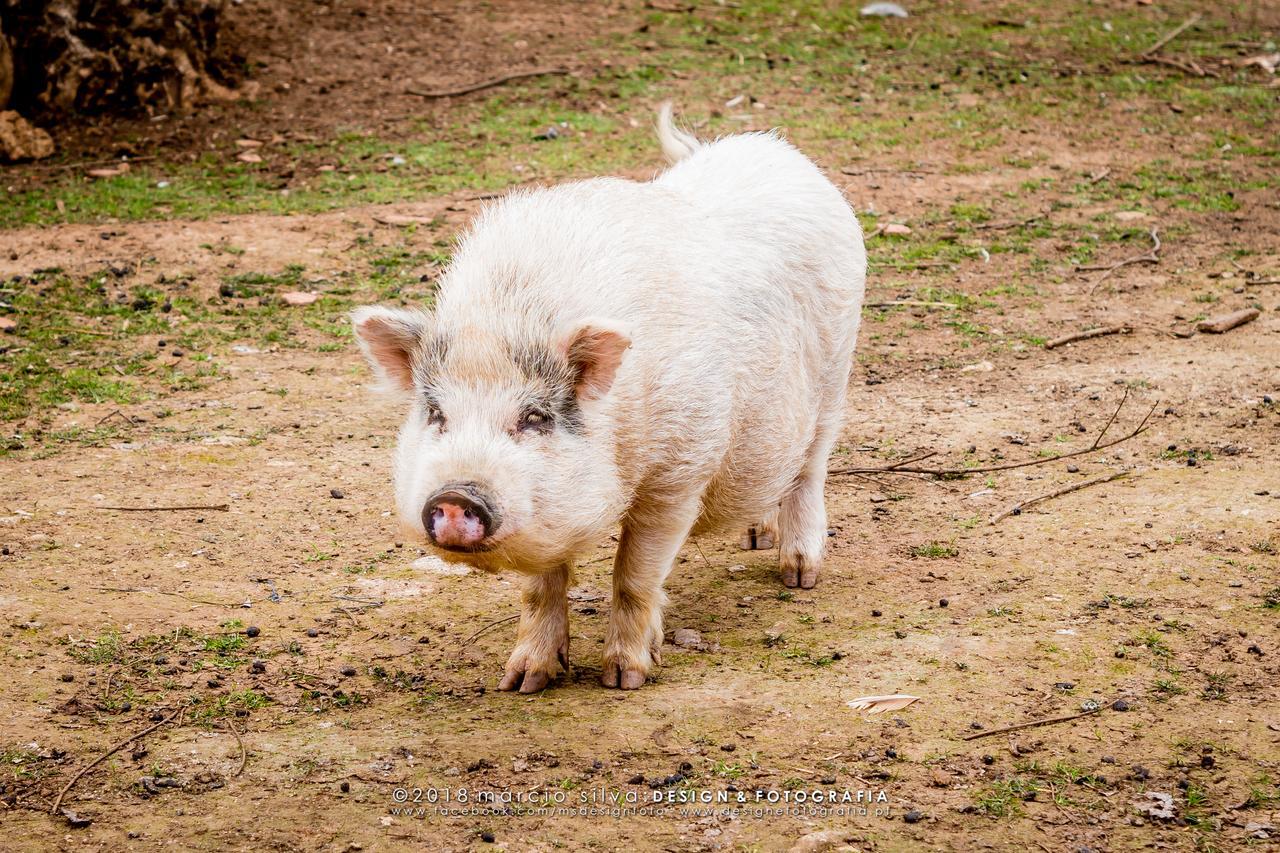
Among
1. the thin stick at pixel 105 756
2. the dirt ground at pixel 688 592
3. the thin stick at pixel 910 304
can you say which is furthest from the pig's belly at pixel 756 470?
the thin stick at pixel 910 304

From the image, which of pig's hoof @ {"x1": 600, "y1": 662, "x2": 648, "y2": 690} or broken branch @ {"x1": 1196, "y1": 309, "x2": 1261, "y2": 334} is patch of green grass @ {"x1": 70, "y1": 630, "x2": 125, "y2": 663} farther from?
broken branch @ {"x1": 1196, "y1": 309, "x2": 1261, "y2": 334}

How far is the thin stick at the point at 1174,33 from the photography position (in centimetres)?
1276

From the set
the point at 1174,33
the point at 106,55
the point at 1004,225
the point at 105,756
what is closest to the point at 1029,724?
the point at 105,756

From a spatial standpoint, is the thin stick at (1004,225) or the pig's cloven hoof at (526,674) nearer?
the pig's cloven hoof at (526,674)

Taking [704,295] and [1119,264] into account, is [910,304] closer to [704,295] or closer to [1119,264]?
[1119,264]

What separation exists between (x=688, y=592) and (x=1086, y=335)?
3.22 metres

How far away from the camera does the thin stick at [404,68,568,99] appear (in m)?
11.3

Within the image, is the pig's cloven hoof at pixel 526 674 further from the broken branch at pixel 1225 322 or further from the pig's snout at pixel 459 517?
the broken branch at pixel 1225 322

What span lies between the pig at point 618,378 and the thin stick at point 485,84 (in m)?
6.51

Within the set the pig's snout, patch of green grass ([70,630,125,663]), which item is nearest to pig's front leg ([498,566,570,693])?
the pig's snout

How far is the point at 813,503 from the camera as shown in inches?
211

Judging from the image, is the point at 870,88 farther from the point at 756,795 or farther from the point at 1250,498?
the point at 756,795

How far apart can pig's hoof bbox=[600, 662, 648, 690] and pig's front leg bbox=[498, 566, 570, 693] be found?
0.19 metres

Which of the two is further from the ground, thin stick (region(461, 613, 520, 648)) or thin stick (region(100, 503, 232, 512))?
thin stick (region(100, 503, 232, 512))
